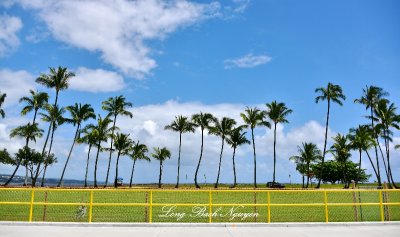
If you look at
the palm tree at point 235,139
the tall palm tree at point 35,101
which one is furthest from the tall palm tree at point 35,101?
the palm tree at point 235,139

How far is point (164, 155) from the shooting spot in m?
74.2

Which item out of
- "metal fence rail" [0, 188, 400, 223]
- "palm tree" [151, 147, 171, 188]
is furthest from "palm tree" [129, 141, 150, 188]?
"metal fence rail" [0, 188, 400, 223]
